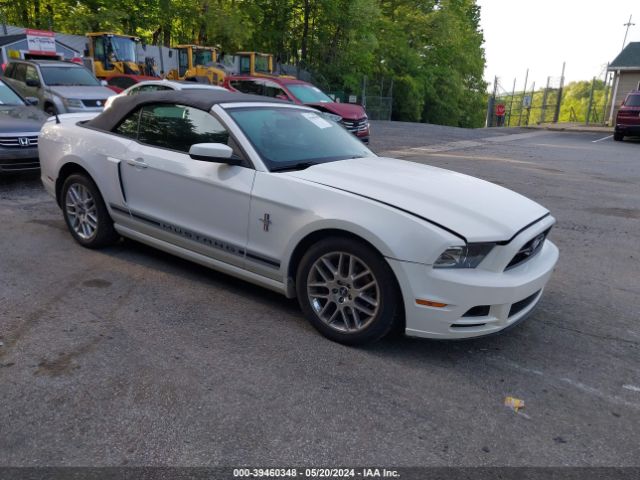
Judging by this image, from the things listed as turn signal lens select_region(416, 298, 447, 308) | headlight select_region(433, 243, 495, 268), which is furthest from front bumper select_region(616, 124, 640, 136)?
turn signal lens select_region(416, 298, 447, 308)

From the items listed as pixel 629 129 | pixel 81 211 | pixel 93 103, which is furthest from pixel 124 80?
pixel 629 129

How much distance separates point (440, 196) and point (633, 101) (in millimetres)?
21023

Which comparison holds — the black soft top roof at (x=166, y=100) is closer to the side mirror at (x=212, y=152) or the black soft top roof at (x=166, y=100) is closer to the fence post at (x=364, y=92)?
the side mirror at (x=212, y=152)

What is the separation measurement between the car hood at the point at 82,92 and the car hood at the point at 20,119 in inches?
210

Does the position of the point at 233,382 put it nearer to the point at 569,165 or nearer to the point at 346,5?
the point at 569,165

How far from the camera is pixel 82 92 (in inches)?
552

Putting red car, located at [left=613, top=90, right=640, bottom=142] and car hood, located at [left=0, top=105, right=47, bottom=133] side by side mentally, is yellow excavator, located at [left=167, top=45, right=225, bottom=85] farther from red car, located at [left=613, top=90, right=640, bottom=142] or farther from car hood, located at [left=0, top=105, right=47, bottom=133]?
red car, located at [left=613, top=90, right=640, bottom=142]

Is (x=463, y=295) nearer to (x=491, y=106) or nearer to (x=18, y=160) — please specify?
(x=18, y=160)

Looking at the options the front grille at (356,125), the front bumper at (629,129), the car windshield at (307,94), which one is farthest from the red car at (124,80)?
the front bumper at (629,129)

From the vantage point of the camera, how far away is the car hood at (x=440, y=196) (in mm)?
3260

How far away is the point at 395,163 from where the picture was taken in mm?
4508

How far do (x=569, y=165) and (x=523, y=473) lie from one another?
496 inches

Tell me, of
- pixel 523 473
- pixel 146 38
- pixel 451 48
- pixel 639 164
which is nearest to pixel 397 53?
pixel 451 48

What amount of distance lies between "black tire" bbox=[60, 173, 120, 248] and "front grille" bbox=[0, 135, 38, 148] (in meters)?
2.91
